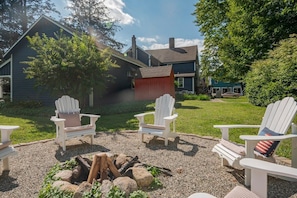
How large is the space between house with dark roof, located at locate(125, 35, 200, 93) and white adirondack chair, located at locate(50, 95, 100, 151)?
18.9m

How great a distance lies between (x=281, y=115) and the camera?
294 cm

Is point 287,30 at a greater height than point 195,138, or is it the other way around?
point 287,30

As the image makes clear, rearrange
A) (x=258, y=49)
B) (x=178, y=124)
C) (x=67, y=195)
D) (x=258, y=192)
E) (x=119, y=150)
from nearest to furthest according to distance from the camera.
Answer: (x=258, y=192) → (x=67, y=195) → (x=119, y=150) → (x=178, y=124) → (x=258, y=49)

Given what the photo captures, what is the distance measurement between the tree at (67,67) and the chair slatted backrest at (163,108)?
13.4ft

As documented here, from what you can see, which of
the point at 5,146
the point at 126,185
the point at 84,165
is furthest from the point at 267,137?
the point at 5,146

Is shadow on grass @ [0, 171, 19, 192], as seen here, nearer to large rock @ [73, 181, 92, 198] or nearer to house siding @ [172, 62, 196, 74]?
large rock @ [73, 181, 92, 198]

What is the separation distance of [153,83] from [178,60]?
12.4 meters

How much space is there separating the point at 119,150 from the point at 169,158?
1.09 meters

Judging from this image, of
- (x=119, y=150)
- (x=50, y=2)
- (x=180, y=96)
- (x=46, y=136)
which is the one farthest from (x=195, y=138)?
(x=50, y=2)

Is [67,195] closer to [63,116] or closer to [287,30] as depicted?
[63,116]

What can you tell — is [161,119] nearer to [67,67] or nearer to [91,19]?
[67,67]

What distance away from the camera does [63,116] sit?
4.69m

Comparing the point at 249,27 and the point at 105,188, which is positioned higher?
the point at 249,27

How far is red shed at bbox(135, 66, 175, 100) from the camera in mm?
14966
